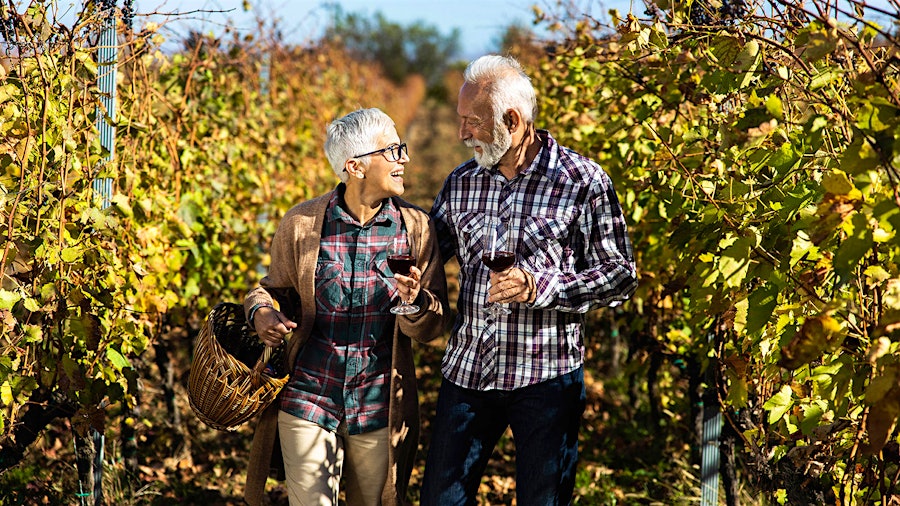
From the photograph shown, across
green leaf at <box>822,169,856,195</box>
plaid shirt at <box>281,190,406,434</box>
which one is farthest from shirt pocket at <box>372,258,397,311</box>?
green leaf at <box>822,169,856,195</box>

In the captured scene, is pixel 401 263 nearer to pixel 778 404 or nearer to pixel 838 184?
pixel 778 404

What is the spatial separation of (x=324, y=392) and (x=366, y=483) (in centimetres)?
32

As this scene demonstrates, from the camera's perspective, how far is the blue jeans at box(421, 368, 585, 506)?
Result: 8.15ft

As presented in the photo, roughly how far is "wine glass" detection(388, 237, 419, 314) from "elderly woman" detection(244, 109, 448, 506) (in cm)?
2

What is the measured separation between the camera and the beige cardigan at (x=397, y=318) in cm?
252

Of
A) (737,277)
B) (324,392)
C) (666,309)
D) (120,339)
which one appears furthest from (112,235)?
(666,309)

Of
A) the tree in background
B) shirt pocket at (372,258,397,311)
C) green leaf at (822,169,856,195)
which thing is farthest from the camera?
the tree in background

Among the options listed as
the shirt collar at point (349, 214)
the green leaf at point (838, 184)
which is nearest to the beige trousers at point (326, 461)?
the shirt collar at point (349, 214)

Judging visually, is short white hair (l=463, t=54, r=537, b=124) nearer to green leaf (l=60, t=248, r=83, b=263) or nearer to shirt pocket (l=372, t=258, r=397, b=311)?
shirt pocket (l=372, t=258, r=397, b=311)

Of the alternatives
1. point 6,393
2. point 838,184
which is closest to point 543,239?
point 838,184

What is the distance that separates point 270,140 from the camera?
228 inches

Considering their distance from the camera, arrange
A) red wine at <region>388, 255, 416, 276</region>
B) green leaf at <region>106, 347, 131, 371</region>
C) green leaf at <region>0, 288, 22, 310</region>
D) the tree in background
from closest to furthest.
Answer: green leaf at <region>0, 288, 22, 310</region> → red wine at <region>388, 255, 416, 276</region> → green leaf at <region>106, 347, 131, 371</region> → the tree in background

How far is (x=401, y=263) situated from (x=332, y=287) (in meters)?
0.31

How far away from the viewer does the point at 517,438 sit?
2523mm
